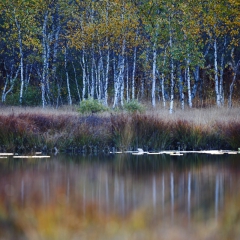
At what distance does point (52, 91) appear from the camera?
1205 inches

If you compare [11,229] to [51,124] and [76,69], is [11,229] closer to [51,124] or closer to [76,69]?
[51,124]

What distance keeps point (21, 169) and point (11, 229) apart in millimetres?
4680

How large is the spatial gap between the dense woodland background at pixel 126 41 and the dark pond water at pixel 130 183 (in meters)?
9.19

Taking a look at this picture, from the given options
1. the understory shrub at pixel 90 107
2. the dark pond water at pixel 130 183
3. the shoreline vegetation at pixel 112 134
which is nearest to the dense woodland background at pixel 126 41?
the understory shrub at pixel 90 107

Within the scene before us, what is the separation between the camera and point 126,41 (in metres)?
26.6

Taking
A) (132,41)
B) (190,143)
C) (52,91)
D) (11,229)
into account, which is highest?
→ (132,41)

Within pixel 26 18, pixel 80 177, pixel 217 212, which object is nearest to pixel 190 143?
pixel 80 177

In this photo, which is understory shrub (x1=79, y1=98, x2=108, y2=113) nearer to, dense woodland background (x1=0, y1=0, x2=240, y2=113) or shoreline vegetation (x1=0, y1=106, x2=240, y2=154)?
dense woodland background (x1=0, y1=0, x2=240, y2=113)

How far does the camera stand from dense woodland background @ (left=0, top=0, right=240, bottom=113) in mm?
23953

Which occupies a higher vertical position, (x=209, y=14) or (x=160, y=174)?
(x=209, y=14)

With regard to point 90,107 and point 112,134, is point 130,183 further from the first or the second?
point 90,107

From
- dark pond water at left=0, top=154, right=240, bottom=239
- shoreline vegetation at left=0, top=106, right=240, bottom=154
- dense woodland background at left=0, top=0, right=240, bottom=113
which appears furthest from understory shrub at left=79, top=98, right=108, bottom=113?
dark pond water at left=0, top=154, right=240, bottom=239

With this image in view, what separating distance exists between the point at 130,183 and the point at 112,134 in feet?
15.1

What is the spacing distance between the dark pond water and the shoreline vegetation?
98cm
